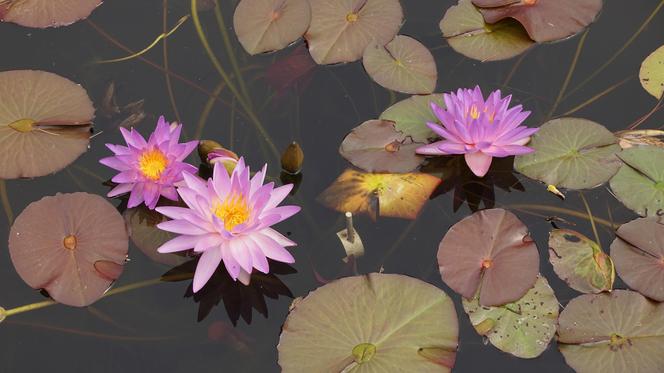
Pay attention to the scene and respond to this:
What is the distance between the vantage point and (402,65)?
361cm

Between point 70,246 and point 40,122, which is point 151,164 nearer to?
point 70,246

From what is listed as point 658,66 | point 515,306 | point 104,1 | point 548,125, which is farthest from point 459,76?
point 104,1

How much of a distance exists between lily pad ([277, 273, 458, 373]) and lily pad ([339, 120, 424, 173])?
555 millimetres

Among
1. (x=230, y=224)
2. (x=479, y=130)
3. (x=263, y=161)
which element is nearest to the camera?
(x=230, y=224)

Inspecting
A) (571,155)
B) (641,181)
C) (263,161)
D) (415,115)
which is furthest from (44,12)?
(641,181)

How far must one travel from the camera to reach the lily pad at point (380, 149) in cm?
331

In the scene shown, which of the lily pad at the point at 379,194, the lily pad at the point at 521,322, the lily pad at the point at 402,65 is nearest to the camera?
the lily pad at the point at 521,322

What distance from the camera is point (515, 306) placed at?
2.90 m

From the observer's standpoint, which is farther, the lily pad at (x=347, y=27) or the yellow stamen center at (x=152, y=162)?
the lily pad at (x=347, y=27)

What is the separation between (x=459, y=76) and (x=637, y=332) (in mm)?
1456

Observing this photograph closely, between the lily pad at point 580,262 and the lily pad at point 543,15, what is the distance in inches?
43.0

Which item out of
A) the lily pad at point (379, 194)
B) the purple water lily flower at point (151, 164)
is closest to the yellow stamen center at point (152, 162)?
the purple water lily flower at point (151, 164)

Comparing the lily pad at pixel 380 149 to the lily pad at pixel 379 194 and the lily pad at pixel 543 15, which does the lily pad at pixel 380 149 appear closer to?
the lily pad at pixel 379 194

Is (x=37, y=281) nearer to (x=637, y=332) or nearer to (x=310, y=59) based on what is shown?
(x=310, y=59)
